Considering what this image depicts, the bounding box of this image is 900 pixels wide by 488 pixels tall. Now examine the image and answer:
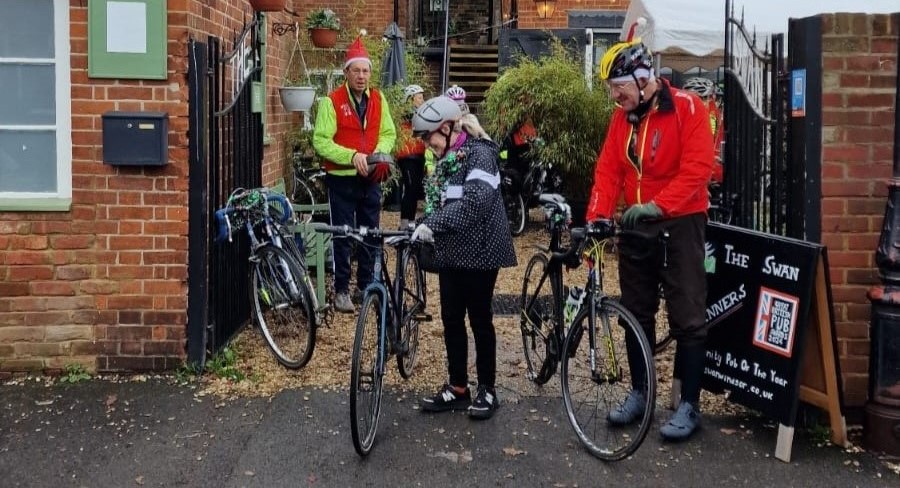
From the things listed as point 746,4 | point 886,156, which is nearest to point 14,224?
point 886,156

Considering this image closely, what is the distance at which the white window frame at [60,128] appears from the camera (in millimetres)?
5887

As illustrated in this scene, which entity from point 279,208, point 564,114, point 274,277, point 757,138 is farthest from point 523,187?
point 757,138

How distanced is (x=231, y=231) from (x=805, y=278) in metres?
3.42

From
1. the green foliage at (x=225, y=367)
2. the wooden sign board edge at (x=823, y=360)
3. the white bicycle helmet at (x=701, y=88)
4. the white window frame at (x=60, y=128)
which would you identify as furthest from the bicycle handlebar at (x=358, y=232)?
the white bicycle helmet at (x=701, y=88)

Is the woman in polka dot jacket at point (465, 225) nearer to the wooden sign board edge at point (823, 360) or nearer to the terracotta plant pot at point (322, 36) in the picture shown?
the wooden sign board edge at point (823, 360)

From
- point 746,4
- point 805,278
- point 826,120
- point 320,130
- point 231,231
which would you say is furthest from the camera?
point 746,4

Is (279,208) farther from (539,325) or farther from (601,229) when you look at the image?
(601,229)

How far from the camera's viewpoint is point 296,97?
9109 millimetres

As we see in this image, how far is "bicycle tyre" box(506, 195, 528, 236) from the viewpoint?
490 inches

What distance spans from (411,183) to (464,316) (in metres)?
6.06

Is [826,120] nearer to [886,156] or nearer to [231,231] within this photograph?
[886,156]

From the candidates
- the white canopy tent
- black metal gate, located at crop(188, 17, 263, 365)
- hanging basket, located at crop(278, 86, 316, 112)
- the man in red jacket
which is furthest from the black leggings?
the man in red jacket

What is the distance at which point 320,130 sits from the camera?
757cm

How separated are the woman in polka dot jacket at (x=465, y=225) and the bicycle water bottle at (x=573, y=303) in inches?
14.0
